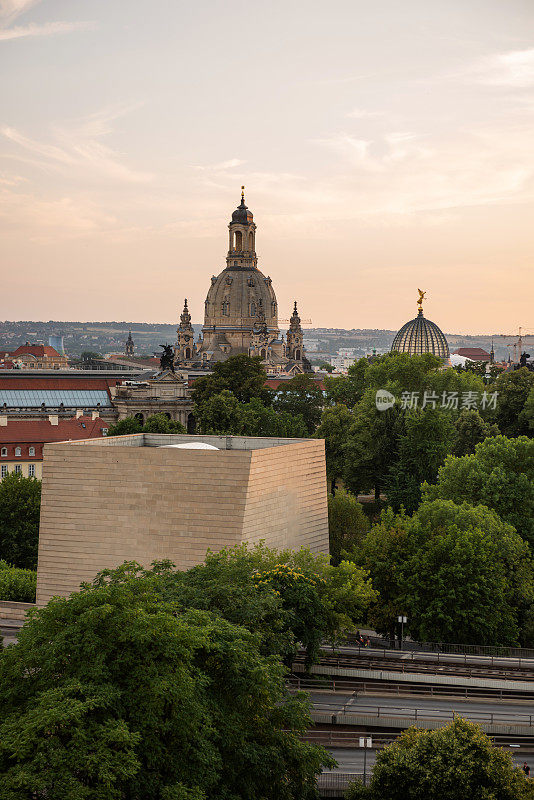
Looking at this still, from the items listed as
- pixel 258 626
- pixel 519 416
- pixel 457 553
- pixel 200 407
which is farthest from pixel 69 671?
pixel 200 407

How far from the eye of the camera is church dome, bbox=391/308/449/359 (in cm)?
15400

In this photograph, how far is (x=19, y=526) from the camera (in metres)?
57.8

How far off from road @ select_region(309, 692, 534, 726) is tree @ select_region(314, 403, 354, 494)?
4416cm

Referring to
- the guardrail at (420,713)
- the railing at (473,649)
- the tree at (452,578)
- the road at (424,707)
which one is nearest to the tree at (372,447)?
the tree at (452,578)

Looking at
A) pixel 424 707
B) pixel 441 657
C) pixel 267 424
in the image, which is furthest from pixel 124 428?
pixel 424 707

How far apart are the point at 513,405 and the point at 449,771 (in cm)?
5592

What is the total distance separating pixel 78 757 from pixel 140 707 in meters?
2.57

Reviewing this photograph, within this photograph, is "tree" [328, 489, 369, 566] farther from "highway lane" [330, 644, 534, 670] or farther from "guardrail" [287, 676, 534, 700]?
"guardrail" [287, 676, 534, 700]

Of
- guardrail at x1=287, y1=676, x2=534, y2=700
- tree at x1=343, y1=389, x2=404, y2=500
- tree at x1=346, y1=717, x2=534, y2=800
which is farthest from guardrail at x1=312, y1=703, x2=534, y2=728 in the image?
tree at x1=343, y1=389, x2=404, y2=500

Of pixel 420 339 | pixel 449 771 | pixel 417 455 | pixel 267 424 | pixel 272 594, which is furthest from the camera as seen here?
pixel 420 339

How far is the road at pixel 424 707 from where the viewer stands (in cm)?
3347

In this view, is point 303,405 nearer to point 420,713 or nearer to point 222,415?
point 222,415

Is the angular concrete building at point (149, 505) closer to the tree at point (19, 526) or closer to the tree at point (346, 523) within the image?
the tree at point (346, 523)

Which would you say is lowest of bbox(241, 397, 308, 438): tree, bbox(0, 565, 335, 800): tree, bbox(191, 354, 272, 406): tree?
bbox(0, 565, 335, 800): tree
